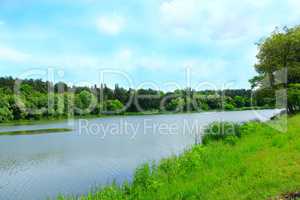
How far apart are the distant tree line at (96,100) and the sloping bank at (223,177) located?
122ft

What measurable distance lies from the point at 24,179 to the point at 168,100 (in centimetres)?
6346

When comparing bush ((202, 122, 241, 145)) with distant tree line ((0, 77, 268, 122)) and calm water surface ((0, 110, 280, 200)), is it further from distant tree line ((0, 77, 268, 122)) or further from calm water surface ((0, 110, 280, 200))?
distant tree line ((0, 77, 268, 122))

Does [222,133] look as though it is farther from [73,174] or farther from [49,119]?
[49,119]

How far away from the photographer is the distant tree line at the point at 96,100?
183ft

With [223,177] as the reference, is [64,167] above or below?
below

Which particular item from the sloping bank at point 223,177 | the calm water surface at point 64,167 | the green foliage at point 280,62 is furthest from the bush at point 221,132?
the green foliage at point 280,62

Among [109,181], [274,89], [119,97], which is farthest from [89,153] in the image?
[119,97]

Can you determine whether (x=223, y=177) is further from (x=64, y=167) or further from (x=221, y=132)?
(x=221, y=132)

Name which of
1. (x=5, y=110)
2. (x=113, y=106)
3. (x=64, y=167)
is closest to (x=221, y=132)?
(x=64, y=167)

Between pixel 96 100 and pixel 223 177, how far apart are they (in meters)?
68.4

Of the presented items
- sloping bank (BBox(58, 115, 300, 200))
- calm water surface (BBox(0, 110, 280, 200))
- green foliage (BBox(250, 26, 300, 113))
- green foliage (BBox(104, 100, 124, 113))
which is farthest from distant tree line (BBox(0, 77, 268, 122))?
sloping bank (BBox(58, 115, 300, 200))

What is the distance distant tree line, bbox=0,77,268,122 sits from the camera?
2199 inches

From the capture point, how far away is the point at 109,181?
11312 millimetres

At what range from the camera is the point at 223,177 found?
764 cm
